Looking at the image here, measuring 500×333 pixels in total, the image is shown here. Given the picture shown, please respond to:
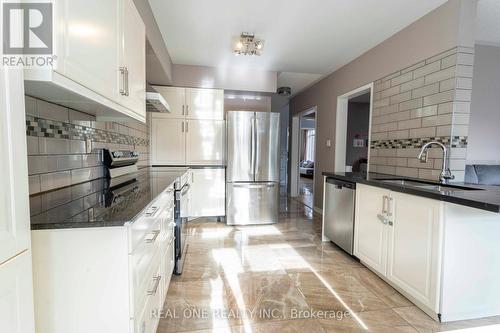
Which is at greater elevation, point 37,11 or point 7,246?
point 37,11

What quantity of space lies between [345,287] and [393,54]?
258 centimetres

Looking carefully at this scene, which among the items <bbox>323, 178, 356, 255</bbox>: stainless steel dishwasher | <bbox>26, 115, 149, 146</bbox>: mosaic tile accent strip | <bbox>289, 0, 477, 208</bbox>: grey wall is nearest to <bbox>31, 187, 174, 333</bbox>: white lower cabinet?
<bbox>26, 115, 149, 146</bbox>: mosaic tile accent strip

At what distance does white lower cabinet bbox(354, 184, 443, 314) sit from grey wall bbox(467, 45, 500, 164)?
6.91 feet

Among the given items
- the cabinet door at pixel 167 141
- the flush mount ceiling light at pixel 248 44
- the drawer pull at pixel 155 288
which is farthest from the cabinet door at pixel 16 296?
the cabinet door at pixel 167 141

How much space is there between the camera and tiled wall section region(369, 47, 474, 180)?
216 cm

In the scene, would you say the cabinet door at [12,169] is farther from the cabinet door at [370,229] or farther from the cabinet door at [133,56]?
the cabinet door at [370,229]

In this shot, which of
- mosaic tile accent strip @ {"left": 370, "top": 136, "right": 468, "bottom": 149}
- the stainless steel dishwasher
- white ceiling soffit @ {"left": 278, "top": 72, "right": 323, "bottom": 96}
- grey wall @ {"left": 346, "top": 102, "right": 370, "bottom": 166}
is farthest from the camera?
grey wall @ {"left": 346, "top": 102, "right": 370, "bottom": 166}

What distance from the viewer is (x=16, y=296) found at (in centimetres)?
68

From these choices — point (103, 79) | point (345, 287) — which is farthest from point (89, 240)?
point (345, 287)

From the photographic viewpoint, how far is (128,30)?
5.15ft

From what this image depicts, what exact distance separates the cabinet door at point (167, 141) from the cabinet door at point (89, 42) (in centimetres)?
243

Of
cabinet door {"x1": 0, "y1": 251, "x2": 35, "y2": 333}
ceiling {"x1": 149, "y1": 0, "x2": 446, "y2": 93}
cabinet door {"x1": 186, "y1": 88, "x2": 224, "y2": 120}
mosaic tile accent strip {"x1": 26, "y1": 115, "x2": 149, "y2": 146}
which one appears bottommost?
cabinet door {"x1": 0, "y1": 251, "x2": 35, "y2": 333}

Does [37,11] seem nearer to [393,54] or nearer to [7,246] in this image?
[7,246]

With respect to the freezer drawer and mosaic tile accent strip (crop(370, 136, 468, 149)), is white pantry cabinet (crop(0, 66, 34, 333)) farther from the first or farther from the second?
the freezer drawer
